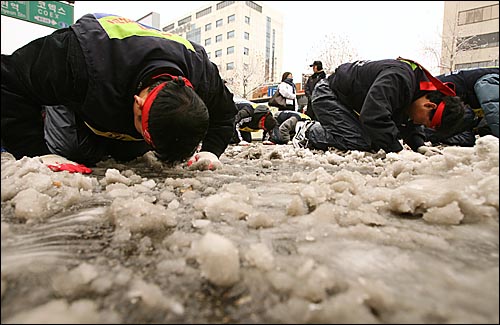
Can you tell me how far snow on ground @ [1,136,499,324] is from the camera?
0.36 m

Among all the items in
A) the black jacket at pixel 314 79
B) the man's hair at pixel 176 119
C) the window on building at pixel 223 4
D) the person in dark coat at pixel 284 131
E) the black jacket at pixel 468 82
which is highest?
the window on building at pixel 223 4

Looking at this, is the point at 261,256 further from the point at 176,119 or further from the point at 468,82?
the point at 468,82

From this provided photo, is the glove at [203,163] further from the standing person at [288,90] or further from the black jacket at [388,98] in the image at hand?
the standing person at [288,90]

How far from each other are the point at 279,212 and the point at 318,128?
7.69ft

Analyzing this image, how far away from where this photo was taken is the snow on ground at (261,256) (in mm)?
363

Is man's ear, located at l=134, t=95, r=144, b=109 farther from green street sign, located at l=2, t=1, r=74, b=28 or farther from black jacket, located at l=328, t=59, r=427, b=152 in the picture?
black jacket, located at l=328, t=59, r=427, b=152

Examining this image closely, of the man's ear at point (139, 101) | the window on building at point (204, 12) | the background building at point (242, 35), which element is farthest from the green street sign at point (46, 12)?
the window on building at point (204, 12)

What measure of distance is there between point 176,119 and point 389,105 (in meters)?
1.47

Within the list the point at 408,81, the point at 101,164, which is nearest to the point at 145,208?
the point at 101,164

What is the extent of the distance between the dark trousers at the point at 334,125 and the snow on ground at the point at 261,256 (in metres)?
1.81

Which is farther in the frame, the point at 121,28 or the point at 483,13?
the point at 483,13

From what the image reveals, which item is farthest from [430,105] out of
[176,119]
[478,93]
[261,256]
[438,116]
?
[261,256]

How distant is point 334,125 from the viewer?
2.73 metres

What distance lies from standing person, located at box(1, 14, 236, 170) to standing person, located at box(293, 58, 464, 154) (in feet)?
4.17
